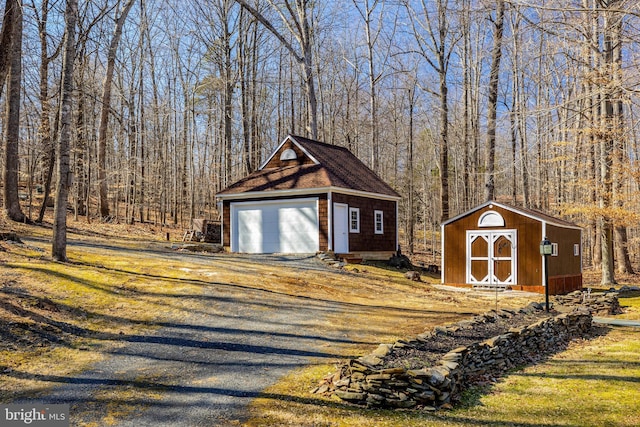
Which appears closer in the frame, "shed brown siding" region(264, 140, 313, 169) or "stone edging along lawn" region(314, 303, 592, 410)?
"stone edging along lawn" region(314, 303, 592, 410)

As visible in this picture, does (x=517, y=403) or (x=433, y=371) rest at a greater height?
(x=433, y=371)

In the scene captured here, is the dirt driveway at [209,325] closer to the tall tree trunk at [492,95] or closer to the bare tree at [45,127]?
the bare tree at [45,127]

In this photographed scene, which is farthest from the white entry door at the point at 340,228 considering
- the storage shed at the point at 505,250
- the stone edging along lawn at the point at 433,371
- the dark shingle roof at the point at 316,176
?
the stone edging along lawn at the point at 433,371

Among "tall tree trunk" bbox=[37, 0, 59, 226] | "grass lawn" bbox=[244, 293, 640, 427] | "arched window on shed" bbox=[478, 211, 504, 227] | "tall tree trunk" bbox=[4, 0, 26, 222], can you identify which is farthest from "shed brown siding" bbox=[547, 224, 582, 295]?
"tall tree trunk" bbox=[4, 0, 26, 222]

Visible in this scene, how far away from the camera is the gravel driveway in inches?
220

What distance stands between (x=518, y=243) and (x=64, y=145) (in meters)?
14.5

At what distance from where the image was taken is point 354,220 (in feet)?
71.8

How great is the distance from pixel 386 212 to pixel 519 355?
1516cm

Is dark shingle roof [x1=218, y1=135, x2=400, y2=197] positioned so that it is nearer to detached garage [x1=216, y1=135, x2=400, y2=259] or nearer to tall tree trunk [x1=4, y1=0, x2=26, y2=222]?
detached garage [x1=216, y1=135, x2=400, y2=259]

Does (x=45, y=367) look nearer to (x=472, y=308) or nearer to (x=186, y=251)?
(x=472, y=308)

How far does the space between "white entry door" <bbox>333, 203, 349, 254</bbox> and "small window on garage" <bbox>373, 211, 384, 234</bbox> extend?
8.28 feet

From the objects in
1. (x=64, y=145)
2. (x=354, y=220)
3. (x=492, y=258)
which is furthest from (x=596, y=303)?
(x=64, y=145)

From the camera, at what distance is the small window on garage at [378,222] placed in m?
23.3

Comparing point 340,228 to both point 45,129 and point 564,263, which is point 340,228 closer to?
point 564,263
